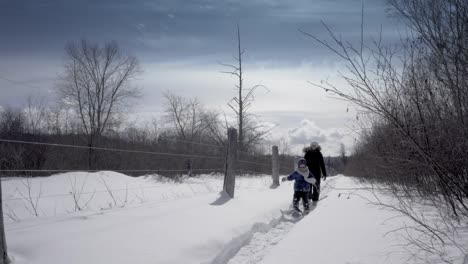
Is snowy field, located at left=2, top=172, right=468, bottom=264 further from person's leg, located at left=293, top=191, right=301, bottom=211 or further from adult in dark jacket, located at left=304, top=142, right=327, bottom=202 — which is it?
adult in dark jacket, located at left=304, top=142, right=327, bottom=202

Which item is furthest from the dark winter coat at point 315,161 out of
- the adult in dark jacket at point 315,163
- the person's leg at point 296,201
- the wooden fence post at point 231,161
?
the wooden fence post at point 231,161

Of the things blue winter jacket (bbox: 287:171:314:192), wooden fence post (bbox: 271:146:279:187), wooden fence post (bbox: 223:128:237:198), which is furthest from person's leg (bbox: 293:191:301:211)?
wooden fence post (bbox: 271:146:279:187)

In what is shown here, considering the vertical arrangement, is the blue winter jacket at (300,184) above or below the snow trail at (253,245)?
above

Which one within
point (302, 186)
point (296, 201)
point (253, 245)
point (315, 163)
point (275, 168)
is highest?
point (315, 163)

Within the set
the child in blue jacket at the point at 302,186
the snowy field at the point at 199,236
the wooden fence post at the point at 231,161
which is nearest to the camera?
the snowy field at the point at 199,236

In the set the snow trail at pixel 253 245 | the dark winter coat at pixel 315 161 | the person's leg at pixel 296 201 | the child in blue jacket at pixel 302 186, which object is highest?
the dark winter coat at pixel 315 161

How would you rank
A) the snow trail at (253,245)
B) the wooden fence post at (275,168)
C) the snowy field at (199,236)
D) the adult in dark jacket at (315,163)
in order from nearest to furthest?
the snowy field at (199,236)
the snow trail at (253,245)
the adult in dark jacket at (315,163)
the wooden fence post at (275,168)

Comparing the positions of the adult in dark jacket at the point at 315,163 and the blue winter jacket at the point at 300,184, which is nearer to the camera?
the blue winter jacket at the point at 300,184

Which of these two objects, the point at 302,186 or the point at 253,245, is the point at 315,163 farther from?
the point at 253,245

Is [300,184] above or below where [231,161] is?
below

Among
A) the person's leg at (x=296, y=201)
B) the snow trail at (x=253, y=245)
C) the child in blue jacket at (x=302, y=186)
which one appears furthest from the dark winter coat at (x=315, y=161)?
the snow trail at (x=253, y=245)

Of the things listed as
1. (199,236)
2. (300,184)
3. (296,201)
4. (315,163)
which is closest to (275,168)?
(315,163)

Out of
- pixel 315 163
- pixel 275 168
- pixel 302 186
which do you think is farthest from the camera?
pixel 275 168

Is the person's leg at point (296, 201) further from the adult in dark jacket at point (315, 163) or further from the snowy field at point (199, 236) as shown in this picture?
the adult in dark jacket at point (315, 163)
